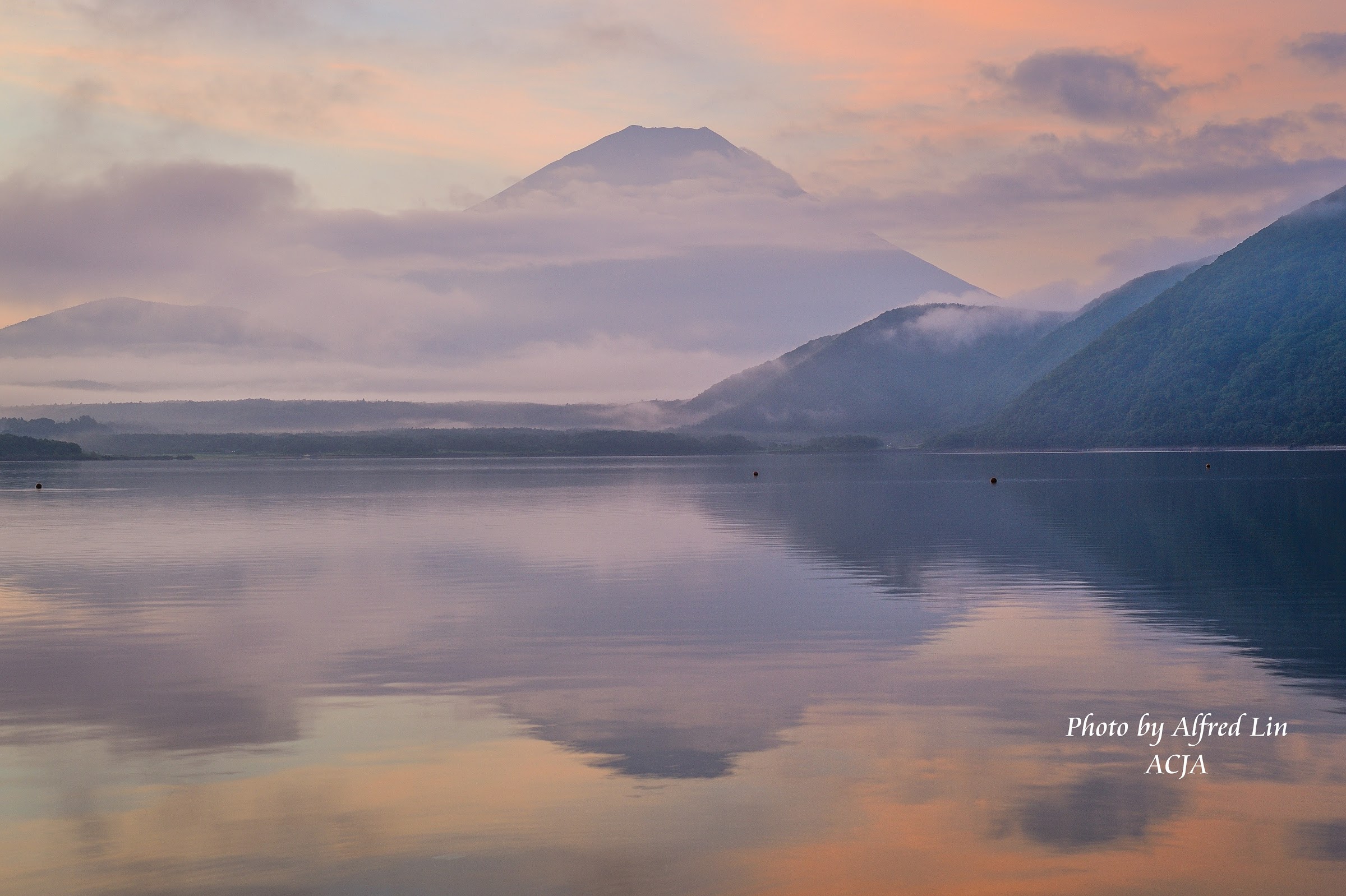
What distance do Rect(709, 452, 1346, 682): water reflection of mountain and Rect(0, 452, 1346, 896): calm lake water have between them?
0.38 meters

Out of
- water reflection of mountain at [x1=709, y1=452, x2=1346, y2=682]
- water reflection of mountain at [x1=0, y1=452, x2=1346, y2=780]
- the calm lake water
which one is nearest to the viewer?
the calm lake water

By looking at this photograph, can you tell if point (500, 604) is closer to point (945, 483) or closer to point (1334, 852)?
point (1334, 852)

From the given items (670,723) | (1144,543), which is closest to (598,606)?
(670,723)

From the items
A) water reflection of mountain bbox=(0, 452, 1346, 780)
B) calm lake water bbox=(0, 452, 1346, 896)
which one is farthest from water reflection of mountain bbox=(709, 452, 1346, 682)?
calm lake water bbox=(0, 452, 1346, 896)

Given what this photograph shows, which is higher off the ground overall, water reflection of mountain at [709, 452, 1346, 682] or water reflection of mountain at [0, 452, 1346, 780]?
water reflection of mountain at [709, 452, 1346, 682]

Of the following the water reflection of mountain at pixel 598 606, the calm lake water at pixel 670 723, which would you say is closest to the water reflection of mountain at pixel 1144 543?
the water reflection of mountain at pixel 598 606

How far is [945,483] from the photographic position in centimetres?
14612

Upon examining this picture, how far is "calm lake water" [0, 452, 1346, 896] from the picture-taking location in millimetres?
15070

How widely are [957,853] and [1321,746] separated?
783 cm

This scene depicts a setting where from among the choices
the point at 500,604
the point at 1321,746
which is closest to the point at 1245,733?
the point at 1321,746

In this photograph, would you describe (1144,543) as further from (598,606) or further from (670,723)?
(670,723)

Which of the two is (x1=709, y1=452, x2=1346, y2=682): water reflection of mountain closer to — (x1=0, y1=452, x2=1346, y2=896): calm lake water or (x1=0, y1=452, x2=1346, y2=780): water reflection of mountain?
(x1=0, y1=452, x2=1346, y2=780): water reflection of mountain

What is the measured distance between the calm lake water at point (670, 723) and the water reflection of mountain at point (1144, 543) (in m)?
0.38

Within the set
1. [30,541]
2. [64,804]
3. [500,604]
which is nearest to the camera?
[64,804]
